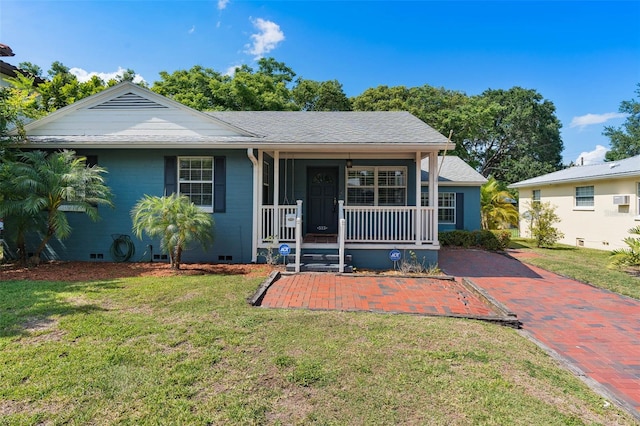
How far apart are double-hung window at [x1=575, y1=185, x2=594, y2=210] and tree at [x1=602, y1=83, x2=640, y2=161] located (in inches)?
984

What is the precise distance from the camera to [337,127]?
9.50 m

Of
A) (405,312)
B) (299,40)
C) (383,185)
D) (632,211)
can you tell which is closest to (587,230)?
(632,211)

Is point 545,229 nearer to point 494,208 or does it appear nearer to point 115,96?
point 494,208

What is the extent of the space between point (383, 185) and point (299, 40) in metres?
11.2

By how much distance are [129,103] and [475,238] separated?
12767mm

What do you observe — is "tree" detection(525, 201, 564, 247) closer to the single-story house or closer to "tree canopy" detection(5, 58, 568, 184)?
the single-story house

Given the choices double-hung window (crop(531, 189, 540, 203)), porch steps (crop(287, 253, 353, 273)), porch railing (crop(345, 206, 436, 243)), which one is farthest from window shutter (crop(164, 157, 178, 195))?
double-hung window (crop(531, 189, 540, 203))

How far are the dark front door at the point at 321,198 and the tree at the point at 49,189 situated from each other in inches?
221

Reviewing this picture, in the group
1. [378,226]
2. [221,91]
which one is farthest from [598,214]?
[221,91]

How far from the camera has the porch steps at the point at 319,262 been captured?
7.50 meters

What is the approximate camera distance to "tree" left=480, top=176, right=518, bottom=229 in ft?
50.6

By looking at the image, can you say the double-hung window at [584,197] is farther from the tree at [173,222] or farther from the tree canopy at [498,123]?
the tree at [173,222]

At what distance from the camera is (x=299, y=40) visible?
55.7 feet

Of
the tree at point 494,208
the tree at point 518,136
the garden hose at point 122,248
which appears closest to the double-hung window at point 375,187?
the garden hose at point 122,248
